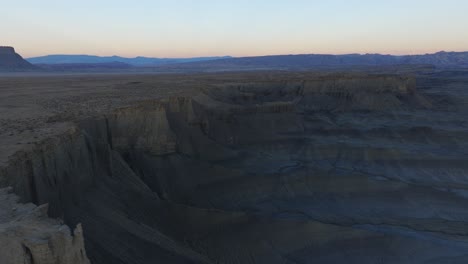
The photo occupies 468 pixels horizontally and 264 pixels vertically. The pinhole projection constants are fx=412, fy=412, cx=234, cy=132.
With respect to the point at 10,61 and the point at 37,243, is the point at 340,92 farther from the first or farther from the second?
the point at 10,61

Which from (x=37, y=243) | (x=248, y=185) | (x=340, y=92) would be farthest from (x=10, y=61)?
(x=37, y=243)

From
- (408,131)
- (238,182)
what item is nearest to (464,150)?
(408,131)

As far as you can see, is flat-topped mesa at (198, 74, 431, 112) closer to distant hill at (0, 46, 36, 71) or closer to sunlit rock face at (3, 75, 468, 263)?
sunlit rock face at (3, 75, 468, 263)

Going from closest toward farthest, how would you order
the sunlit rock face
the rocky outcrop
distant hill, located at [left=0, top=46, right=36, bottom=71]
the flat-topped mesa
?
the rocky outcrop
the sunlit rock face
the flat-topped mesa
distant hill, located at [left=0, top=46, right=36, bottom=71]

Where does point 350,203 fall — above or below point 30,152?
below

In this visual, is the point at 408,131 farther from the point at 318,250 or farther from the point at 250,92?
the point at 318,250

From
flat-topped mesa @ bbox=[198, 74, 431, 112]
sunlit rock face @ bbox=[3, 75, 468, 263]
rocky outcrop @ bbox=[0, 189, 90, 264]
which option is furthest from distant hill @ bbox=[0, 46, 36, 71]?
rocky outcrop @ bbox=[0, 189, 90, 264]

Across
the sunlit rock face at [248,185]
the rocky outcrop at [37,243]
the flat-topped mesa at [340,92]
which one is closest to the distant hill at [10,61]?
the flat-topped mesa at [340,92]

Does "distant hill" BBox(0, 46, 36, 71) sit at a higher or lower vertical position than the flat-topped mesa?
higher

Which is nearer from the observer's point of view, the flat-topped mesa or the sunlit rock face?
the sunlit rock face
